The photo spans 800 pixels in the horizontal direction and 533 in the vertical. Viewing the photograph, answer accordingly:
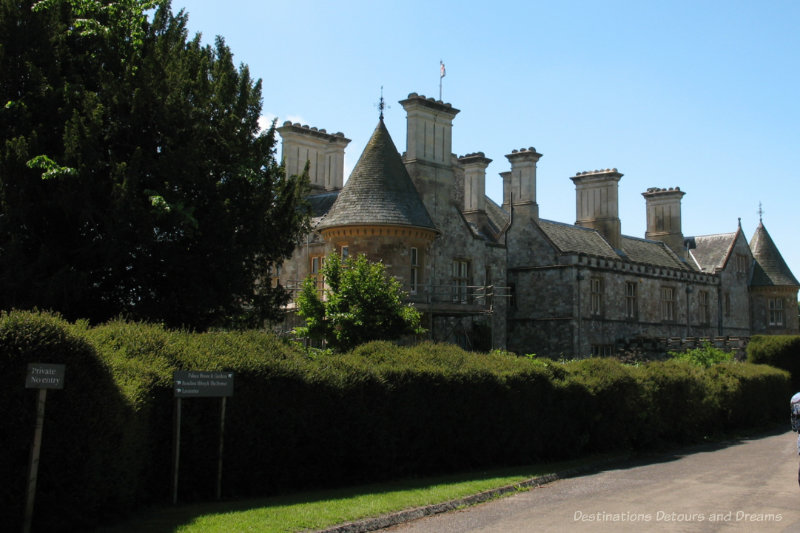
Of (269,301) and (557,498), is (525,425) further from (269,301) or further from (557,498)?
(269,301)

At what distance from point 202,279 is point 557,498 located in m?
8.98

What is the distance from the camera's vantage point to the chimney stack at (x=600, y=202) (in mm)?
42844

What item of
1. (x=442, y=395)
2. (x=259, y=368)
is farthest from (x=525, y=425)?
(x=259, y=368)

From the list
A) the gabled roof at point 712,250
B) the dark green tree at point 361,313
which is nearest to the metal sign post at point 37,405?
the dark green tree at point 361,313

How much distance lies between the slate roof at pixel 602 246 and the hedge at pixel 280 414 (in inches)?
689

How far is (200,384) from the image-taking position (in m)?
11.7

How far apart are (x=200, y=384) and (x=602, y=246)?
32.7m

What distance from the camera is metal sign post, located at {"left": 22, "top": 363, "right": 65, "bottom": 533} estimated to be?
9375mm

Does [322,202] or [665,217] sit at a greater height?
[665,217]

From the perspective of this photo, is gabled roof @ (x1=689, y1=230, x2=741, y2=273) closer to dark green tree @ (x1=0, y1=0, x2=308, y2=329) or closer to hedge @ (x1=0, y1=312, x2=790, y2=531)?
hedge @ (x1=0, y1=312, x2=790, y2=531)

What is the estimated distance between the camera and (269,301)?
68.6 feet

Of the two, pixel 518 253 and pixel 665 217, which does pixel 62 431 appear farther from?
pixel 665 217

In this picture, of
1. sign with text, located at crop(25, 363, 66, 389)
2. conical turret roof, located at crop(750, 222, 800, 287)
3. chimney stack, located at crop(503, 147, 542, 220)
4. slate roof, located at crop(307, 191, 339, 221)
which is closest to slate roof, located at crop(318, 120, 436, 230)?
slate roof, located at crop(307, 191, 339, 221)

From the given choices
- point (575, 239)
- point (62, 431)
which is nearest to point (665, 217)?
point (575, 239)
